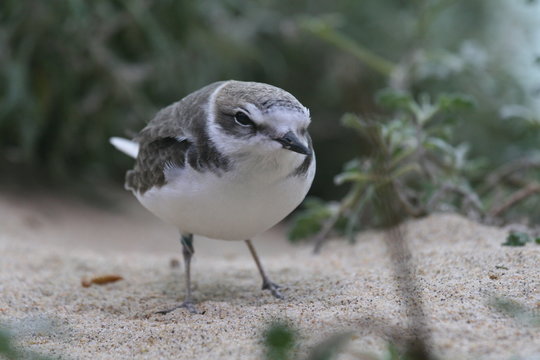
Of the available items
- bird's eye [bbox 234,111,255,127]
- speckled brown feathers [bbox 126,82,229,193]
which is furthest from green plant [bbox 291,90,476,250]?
bird's eye [bbox 234,111,255,127]

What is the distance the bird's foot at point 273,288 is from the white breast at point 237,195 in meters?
0.41

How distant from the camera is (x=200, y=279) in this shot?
459 cm

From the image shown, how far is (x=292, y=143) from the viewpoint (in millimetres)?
3148

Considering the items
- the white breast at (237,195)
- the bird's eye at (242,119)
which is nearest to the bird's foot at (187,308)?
the white breast at (237,195)

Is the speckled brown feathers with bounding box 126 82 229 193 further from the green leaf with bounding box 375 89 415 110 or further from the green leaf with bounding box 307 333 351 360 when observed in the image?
the green leaf with bounding box 375 89 415 110

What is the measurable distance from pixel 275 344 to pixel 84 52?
5.26 m

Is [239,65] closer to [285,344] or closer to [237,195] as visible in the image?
[237,195]

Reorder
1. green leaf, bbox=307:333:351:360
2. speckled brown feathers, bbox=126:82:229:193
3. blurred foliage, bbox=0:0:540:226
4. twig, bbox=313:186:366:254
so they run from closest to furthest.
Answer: green leaf, bbox=307:333:351:360 → speckled brown feathers, bbox=126:82:229:193 → twig, bbox=313:186:366:254 → blurred foliage, bbox=0:0:540:226

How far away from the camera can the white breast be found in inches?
130

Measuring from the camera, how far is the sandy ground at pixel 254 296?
2699 mm

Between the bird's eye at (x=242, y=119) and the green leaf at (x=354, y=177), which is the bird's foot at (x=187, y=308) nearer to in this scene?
the bird's eye at (x=242, y=119)

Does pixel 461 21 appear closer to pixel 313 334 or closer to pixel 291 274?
pixel 291 274

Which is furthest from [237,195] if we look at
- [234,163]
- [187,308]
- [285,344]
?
[285,344]

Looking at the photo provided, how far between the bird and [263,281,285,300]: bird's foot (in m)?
0.02
